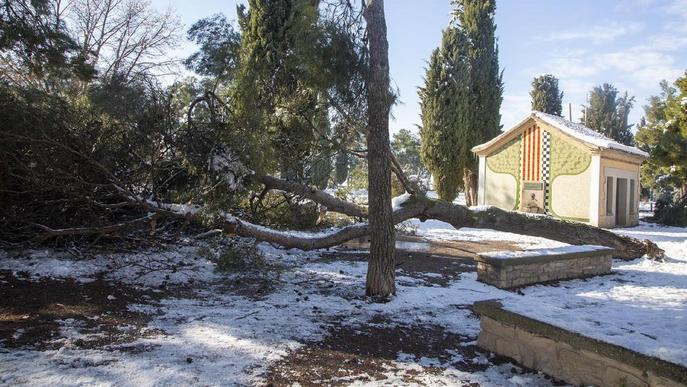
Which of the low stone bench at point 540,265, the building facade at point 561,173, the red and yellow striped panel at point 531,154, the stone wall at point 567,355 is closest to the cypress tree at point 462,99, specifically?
the building facade at point 561,173

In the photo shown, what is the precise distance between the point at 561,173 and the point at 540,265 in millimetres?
11192

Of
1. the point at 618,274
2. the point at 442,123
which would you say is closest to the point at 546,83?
the point at 442,123

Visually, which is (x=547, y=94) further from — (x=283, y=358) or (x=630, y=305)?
(x=283, y=358)

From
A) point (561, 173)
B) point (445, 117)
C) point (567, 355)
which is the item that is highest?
point (445, 117)

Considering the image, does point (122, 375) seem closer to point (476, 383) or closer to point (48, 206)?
point (476, 383)

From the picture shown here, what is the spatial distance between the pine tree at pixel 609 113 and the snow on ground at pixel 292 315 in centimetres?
2826

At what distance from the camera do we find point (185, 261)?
8031mm

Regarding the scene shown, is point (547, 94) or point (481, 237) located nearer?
point (481, 237)

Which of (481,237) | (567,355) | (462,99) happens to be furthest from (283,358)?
(462,99)

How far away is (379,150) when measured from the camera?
5.99 m

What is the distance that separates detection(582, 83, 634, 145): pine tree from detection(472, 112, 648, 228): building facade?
57.8 feet

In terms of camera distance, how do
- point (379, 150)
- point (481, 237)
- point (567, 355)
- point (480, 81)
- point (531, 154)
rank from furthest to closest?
point (480, 81) → point (531, 154) → point (481, 237) → point (379, 150) → point (567, 355)

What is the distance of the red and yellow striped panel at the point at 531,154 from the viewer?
18438 millimetres

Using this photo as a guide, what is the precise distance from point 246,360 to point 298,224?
6111 millimetres
